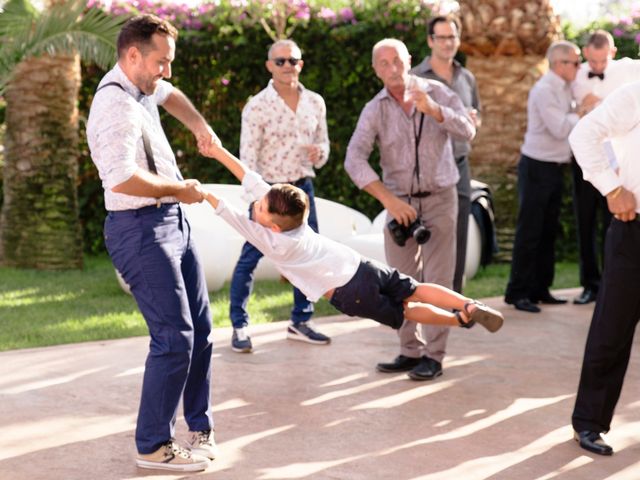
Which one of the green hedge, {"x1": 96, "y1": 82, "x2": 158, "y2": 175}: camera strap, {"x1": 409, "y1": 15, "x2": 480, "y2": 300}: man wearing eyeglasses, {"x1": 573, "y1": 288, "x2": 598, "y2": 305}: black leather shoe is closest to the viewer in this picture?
{"x1": 96, "y1": 82, "x2": 158, "y2": 175}: camera strap

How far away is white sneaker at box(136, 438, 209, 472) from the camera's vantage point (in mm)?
4855

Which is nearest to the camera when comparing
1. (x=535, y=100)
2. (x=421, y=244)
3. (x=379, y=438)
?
(x=379, y=438)

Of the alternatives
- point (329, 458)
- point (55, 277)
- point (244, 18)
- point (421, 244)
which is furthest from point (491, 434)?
point (244, 18)

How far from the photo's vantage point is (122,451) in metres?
5.17

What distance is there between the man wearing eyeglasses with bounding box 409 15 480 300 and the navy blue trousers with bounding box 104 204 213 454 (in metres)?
2.87

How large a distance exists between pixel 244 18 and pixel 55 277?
363cm

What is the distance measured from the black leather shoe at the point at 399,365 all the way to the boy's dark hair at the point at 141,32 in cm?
298

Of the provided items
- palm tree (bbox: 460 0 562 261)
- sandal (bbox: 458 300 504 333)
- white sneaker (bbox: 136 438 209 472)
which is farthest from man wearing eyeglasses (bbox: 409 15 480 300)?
palm tree (bbox: 460 0 562 261)

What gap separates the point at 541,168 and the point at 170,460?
5.19m

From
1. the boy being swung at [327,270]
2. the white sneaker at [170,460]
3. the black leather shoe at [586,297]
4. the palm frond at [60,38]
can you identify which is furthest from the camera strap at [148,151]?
the palm frond at [60,38]

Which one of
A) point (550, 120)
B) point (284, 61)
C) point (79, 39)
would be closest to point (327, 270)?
point (284, 61)

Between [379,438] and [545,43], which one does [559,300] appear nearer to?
[545,43]

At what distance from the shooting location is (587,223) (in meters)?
9.52

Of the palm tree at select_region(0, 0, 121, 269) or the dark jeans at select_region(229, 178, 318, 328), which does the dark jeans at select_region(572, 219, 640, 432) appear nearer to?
the dark jeans at select_region(229, 178, 318, 328)
